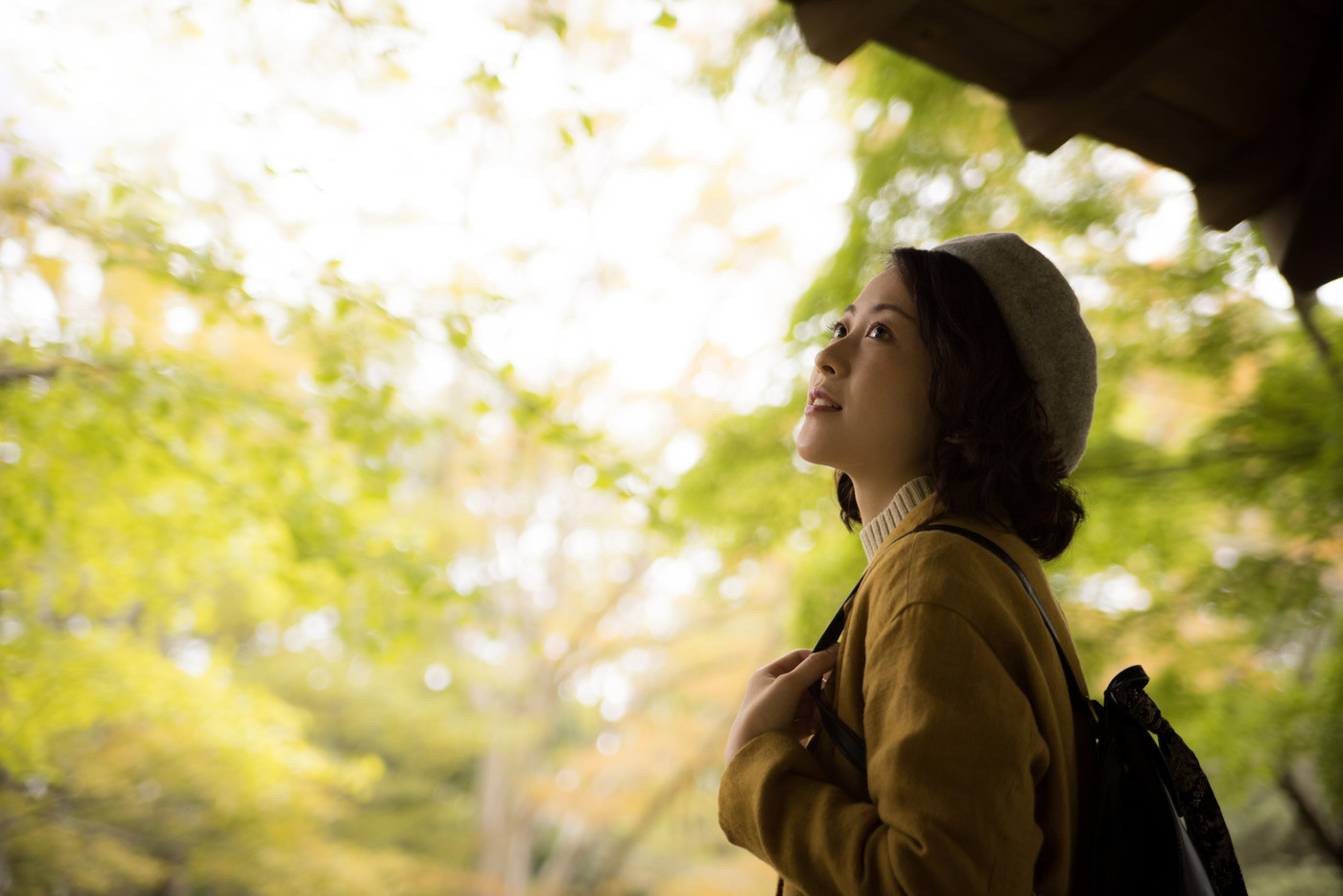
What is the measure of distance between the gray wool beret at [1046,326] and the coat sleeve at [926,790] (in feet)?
1.29

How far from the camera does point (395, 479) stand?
10.8 ft

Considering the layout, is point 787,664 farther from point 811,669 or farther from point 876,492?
point 876,492

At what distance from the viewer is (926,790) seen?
76 centimetres

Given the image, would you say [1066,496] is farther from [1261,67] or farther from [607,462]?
[607,462]

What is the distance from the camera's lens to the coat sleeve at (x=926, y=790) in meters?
0.75

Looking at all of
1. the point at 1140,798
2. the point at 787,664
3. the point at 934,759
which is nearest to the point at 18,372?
the point at 787,664

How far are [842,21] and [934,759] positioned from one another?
3.69 ft

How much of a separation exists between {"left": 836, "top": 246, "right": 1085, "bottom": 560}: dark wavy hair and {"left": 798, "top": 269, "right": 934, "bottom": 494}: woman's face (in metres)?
0.02

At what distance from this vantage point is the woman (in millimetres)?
772

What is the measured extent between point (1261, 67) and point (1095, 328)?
2.16 meters

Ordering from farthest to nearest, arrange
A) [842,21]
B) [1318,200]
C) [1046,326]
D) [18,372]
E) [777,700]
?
1. [18,372]
2. [1318,200]
3. [842,21]
4. [1046,326]
5. [777,700]

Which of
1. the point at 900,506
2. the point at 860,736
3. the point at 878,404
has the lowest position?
the point at 860,736

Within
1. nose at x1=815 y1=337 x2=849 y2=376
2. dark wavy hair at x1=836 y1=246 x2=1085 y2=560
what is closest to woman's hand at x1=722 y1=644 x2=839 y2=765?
dark wavy hair at x1=836 y1=246 x2=1085 y2=560

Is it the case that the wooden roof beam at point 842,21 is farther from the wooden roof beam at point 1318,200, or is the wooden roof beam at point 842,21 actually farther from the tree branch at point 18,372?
the tree branch at point 18,372
